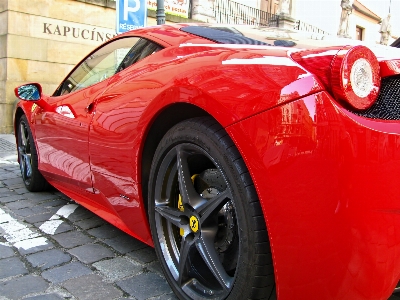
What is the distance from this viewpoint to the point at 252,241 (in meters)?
1.49

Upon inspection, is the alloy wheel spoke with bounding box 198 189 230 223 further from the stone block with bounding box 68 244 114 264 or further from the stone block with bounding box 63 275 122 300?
the stone block with bounding box 68 244 114 264

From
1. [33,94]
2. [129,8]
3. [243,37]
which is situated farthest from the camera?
[129,8]

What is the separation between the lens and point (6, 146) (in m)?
7.66

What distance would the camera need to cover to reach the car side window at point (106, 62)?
2.63 m

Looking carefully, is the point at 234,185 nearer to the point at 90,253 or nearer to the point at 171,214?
the point at 171,214

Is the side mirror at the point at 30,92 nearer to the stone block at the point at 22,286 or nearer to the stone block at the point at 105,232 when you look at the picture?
the stone block at the point at 105,232

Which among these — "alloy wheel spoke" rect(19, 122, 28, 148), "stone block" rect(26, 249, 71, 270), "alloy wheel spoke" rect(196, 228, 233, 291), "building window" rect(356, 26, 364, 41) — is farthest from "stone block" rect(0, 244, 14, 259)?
"building window" rect(356, 26, 364, 41)

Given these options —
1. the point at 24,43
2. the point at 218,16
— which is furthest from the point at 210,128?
the point at 218,16

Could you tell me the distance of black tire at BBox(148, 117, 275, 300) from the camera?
151 centimetres

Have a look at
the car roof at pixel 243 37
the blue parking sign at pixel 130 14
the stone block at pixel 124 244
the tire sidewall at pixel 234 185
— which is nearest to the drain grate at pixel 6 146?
the blue parking sign at pixel 130 14

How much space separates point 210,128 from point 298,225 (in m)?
0.52

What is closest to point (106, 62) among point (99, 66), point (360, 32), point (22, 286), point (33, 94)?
point (99, 66)

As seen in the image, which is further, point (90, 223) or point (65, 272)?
point (90, 223)

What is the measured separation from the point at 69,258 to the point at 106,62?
135cm
